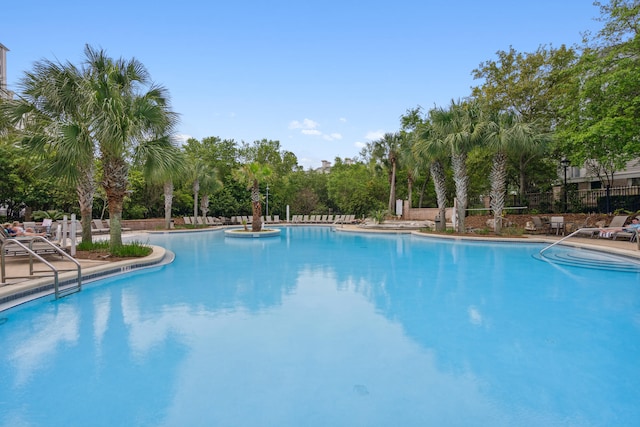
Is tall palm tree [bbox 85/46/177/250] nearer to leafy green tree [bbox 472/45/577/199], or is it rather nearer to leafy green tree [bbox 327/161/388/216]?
leafy green tree [bbox 472/45/577/199]

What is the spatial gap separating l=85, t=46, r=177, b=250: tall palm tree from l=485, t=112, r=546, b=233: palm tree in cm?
1313

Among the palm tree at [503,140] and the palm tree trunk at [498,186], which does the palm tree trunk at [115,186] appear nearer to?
the palm tree at [503,140]

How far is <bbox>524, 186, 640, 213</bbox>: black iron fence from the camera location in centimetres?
1812

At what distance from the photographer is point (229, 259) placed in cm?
1170

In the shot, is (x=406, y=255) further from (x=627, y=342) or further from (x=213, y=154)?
(x=213, y=154)

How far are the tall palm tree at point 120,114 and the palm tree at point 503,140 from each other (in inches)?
517

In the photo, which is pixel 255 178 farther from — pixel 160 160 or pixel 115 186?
pixel 160 160

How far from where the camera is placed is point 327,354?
13.7 feet

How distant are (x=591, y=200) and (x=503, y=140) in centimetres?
825

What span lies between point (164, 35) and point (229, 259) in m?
10.8

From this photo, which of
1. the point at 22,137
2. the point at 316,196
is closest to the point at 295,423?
the point at 22,137

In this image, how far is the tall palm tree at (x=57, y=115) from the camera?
30.7 feet

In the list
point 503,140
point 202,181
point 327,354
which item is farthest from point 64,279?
point 202,181

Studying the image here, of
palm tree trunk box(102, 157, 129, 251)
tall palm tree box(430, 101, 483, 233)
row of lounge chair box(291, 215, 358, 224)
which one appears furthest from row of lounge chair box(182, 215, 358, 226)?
palm tree trunk box(102, 157, 129, 251)
